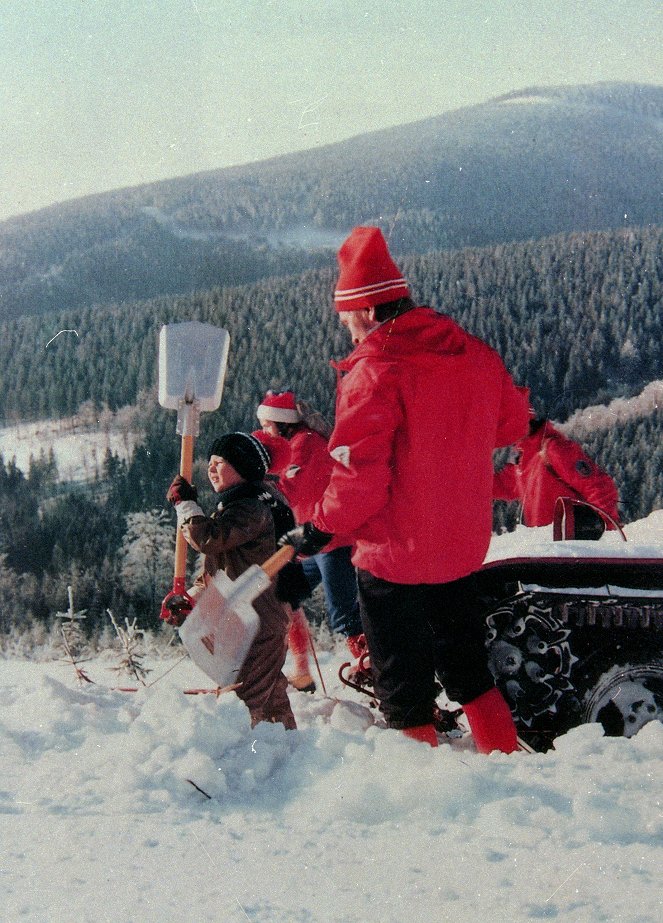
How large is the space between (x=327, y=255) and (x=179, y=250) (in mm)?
4524

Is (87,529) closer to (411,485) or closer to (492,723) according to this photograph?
(492,723)

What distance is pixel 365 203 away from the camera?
713 inches

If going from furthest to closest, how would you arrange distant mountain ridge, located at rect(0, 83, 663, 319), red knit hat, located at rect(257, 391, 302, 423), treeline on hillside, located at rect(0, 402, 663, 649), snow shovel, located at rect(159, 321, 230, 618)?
1. treeline on hillside, located at rect(0, 402, 663, 649)
2. distant mountain ridge, located at rect(0, 83, 663, 319)
3. red knit hat, located at rect(257, 391, 302, 423)
4. snow shovel, located at rect(159, 321, 230, 618)

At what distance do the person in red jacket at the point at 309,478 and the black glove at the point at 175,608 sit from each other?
36.1 inches

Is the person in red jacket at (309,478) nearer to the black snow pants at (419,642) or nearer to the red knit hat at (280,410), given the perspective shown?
the red knit hat at (280,410)

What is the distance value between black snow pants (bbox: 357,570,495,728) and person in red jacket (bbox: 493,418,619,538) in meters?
0.96

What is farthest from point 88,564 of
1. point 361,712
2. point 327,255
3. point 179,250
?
point 361,712

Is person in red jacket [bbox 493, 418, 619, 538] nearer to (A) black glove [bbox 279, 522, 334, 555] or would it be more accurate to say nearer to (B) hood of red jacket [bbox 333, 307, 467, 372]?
(B) hood of red jacket [bbox 333, 307, 467, 372]

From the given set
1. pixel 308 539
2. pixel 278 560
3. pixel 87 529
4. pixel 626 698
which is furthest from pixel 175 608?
pixel 87 529

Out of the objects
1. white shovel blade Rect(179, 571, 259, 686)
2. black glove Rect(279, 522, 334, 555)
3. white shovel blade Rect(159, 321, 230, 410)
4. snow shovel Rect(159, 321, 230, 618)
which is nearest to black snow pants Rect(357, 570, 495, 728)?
black glove Rect(279, 522, 334, 555)

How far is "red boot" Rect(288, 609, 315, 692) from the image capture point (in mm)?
4477

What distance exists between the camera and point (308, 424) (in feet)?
15.4

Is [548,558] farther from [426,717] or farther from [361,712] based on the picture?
[361,712]

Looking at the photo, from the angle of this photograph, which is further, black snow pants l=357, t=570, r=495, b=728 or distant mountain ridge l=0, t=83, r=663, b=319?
distant mountain ridge l=0, t=83, r=663, b=319
